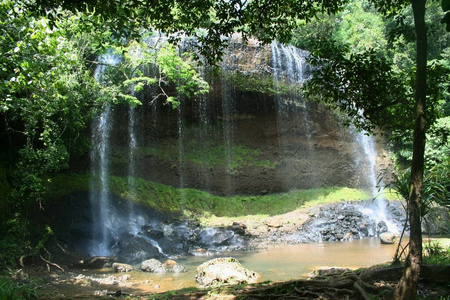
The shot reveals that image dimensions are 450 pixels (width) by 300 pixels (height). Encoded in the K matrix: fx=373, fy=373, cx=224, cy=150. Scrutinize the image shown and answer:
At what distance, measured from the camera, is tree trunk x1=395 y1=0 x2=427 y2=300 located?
150 inches

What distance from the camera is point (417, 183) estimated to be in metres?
3.96

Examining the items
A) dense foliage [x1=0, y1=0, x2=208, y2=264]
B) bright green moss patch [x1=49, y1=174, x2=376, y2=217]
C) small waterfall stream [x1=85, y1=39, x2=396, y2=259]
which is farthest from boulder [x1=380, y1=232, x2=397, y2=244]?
dense foliage [x1=0, y1=0, x2=208, y2=264]

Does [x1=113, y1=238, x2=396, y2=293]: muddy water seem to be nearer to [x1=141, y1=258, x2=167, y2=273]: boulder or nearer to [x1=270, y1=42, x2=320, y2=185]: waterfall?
[x1=141, y1=258, x2=167, y2=273]: boulder

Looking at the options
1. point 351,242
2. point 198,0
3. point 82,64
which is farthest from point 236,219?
point 198,0

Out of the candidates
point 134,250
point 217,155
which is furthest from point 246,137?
point 134,250

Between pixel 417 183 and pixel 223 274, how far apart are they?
5.10 m

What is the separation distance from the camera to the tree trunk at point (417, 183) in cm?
381

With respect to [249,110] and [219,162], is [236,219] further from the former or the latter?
[249,110]

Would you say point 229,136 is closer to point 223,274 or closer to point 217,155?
point 217,155

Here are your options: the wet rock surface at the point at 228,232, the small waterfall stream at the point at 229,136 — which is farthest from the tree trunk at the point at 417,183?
the small waterfall stream at the point at 229,136

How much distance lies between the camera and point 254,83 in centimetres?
2003

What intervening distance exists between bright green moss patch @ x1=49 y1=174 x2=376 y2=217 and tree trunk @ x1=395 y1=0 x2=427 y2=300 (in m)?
13.0

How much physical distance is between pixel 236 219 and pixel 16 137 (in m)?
9.72

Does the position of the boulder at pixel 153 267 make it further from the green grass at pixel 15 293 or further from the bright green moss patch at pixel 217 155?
the bright green moss patch at pixel 217 155
